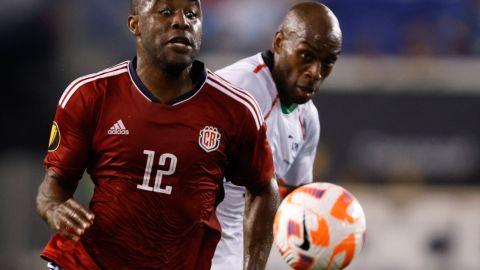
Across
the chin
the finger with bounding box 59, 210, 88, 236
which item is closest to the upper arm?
the chin

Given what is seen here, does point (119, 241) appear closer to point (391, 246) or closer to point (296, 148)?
point (296, 148)

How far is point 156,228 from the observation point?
4242mm

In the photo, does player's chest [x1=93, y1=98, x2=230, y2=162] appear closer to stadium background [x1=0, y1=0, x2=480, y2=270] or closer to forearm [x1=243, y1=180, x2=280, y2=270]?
forearm [x1=243, y1=180, x2=280, y2=270]

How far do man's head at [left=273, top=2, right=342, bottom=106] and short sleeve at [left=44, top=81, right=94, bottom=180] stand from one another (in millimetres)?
1543

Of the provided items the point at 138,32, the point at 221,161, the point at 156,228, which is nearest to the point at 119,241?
the point at 156,228

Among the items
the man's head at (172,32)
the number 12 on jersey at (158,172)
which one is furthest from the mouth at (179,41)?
the number 12 on jersey at (158,172)

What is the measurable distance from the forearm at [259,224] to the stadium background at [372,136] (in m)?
5.58

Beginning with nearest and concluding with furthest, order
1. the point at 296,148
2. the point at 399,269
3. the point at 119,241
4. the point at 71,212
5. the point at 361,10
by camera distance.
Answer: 1. the point at 71,212
2. the point at 119,241
3. the point at 296,148
4. the point at 399,269
5. the point at 361,10

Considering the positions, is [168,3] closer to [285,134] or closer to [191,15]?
[191,15]

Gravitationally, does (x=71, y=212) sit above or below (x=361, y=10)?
below

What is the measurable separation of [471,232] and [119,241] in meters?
7.06

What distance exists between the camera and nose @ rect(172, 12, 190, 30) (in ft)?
13.9

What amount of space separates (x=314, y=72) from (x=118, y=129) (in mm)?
1482

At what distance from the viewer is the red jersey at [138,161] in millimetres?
4199
